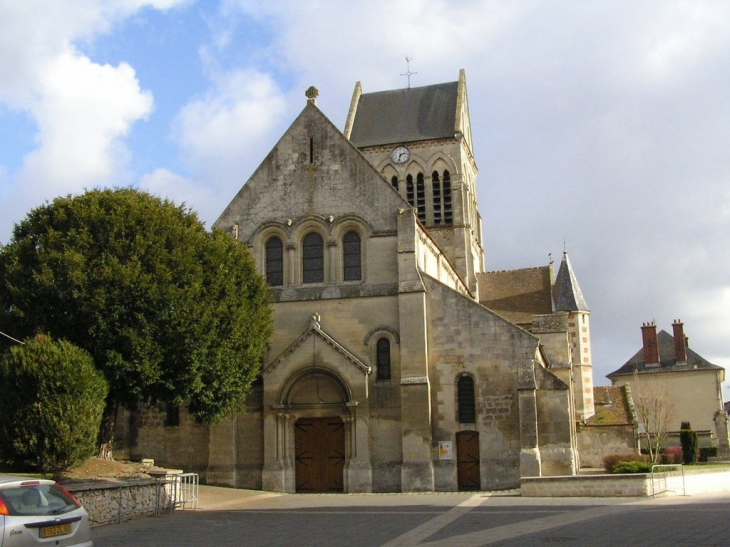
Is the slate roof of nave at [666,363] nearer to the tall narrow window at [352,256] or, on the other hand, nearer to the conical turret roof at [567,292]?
the conical turret roof at [567,292]

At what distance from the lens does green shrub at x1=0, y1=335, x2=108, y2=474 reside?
2020 centimetres

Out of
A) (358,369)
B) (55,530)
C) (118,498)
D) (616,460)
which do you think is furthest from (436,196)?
(55,530)

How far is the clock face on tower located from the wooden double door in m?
22.1

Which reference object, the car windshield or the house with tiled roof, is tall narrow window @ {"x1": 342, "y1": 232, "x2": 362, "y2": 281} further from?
the house with tiled roof

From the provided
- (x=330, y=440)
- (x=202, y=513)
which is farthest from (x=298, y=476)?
(x=202, y=513)

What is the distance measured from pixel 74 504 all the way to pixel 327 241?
20.1 metres

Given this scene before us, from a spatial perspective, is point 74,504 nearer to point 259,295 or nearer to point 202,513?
point 202,513

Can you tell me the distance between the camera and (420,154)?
47750 millimetres

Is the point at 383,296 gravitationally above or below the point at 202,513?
above

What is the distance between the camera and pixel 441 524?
16938 mm

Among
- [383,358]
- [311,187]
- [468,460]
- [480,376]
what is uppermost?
[311,187]

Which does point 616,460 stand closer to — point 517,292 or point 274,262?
point 274,262

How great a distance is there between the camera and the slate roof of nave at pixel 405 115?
48.4 meters

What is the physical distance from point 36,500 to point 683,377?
62179mm
